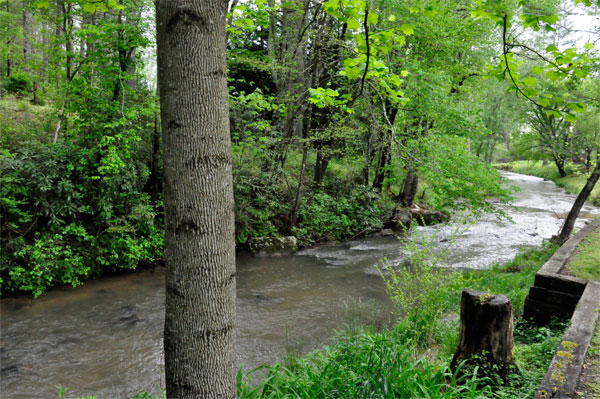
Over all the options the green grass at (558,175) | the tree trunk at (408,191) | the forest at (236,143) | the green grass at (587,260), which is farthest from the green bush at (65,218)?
the green grass at (558,175)

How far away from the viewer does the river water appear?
497cm

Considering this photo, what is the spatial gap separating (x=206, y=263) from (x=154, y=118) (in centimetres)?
863

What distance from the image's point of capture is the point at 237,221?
1000cm

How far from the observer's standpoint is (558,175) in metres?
31.1

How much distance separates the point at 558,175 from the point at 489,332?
34650 mm

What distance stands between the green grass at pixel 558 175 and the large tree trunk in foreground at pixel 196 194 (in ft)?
56.0

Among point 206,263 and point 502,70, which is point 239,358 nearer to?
point 206,263

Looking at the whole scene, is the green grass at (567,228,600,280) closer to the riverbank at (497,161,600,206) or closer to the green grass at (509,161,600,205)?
the riverbank at (497,161,600,206)

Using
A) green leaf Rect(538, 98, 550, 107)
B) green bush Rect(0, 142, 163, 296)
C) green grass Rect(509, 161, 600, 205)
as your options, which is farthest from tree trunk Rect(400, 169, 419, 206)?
green leaf Rect(538, 98, 550, 107)

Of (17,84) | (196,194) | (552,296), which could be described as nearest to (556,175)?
(552,296)

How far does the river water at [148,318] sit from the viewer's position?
4973mm

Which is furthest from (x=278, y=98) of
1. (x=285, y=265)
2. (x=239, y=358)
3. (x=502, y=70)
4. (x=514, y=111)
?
(x=514, y=111)

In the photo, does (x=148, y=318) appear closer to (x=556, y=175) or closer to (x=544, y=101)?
(x=544, y=101)

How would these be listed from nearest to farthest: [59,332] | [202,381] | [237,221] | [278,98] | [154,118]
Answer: [202,381], [59,332], [154,118], [237,221], [278,98]
